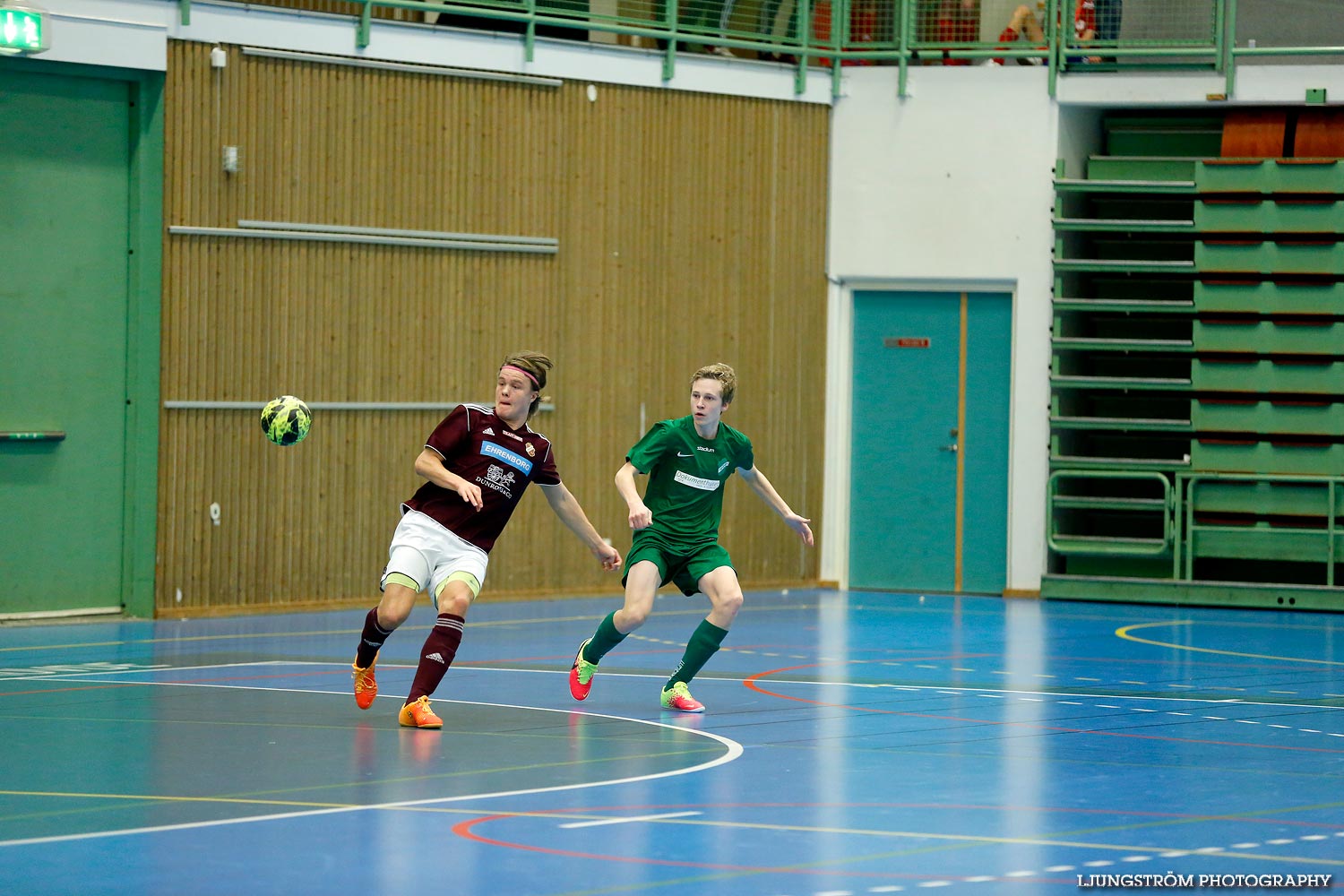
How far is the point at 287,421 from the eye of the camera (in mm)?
11320

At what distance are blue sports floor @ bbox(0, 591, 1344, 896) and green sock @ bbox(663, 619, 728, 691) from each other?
0.29 meters

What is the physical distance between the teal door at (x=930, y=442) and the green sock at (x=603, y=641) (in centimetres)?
849

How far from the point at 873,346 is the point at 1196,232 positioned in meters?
3.27

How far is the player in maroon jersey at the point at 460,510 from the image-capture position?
875cm

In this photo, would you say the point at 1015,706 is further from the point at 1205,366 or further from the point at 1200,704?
the point at 1205,366

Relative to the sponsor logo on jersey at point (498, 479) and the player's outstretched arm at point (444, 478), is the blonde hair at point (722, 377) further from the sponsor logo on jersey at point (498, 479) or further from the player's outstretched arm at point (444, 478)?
the player's outstretched arm at point (444, 478)

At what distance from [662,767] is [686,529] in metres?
2.18

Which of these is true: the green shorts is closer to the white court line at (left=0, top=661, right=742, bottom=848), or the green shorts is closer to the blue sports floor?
the blue sports floor

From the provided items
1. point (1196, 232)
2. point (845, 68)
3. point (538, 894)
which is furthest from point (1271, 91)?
point (538, 894)

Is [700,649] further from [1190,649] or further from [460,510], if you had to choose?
[1190,649]

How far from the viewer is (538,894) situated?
17.4 ft

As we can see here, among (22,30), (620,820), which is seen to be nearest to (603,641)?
(620,820)

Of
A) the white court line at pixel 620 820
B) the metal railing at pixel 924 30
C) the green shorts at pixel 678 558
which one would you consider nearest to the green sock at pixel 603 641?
the green shorts at pixel 678 558

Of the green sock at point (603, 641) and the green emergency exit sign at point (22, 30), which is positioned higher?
the green emergency exit sign at point (22, 30)
